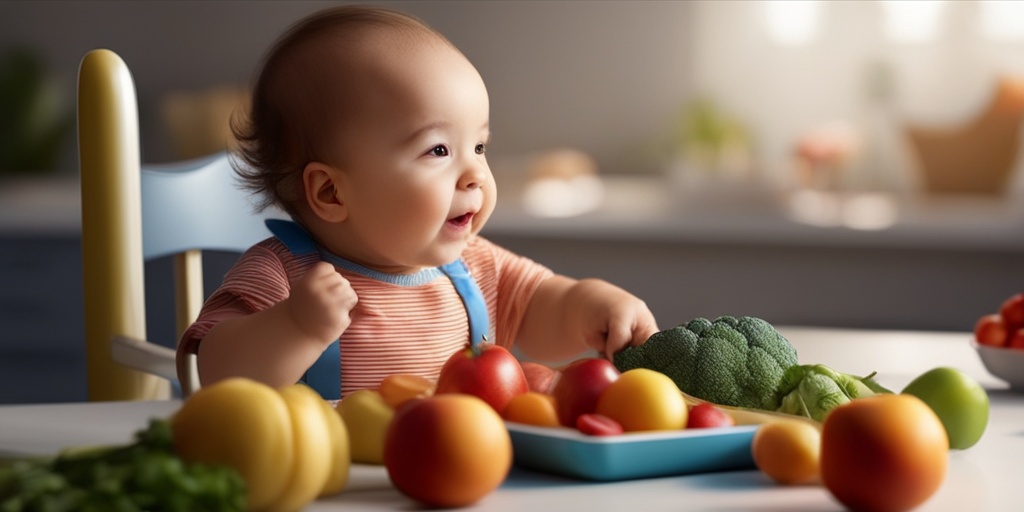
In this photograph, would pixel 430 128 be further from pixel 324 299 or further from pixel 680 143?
pixel 680 143

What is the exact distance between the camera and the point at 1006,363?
115 cm

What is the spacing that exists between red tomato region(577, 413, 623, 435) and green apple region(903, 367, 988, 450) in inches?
9.5

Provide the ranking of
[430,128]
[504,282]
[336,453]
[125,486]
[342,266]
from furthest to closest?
[504,282] → [342,266] → [430,128] → [336,453] → [125,486]

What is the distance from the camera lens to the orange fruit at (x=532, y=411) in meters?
0.77

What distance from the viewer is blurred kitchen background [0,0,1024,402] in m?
3.04

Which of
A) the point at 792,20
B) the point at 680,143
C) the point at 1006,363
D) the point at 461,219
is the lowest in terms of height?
the point at 680,143

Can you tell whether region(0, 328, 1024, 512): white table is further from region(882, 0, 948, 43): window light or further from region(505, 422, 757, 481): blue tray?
region(882, 0, 948, 43): window light

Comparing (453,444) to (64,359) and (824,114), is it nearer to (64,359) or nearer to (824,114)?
(64,359)

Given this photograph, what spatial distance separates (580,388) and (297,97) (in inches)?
19.0

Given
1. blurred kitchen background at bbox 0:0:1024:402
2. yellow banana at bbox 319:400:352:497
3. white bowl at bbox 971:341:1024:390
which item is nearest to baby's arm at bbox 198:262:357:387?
yellow banana at bbox 319:400:352:497

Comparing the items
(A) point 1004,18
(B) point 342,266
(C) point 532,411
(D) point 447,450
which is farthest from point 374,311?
(A) point 1004,18

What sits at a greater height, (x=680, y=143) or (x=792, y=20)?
(x=792, y=20)

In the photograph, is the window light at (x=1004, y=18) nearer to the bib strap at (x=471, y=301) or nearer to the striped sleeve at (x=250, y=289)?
the bib strap at (x=471, y=301)

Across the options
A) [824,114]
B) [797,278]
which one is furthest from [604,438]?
[824,114]
